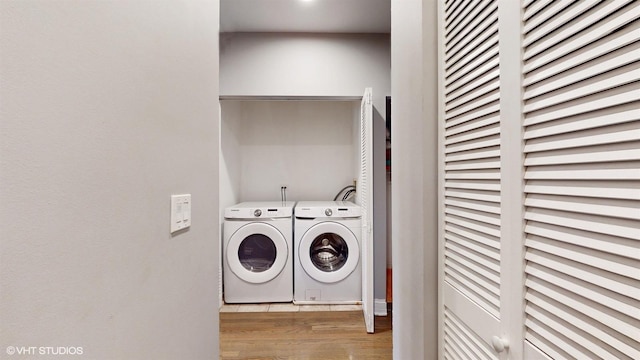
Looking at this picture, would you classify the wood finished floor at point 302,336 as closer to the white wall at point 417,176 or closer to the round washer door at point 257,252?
the round washer door at point 257,252

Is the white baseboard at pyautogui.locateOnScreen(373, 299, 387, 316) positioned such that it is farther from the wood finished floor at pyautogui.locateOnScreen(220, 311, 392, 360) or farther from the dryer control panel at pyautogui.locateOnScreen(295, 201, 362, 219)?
the dryer control panel at pyautogui.locateOnScreen(295, 201, 362, 219)

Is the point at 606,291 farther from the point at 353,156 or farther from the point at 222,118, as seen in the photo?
the point at 353,156

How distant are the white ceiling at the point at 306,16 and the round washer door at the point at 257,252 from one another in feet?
5.74

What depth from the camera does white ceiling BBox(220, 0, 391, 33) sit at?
7.73ft

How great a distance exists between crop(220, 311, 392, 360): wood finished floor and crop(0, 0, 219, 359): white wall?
129cm

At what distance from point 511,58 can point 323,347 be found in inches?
84.8

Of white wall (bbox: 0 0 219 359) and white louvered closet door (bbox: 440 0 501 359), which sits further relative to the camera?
white louvered closet door (bbox: 440 0 501 359)

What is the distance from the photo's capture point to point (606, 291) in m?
0.47

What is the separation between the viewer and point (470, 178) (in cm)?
85

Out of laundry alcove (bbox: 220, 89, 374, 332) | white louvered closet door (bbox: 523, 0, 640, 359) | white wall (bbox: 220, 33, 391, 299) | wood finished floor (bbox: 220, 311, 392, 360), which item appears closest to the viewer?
white louvered closet door (bbox: 523, 0, 640, 359)

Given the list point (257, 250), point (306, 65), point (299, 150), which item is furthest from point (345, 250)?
point (306, 65)

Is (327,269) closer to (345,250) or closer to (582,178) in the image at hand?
(345,250)

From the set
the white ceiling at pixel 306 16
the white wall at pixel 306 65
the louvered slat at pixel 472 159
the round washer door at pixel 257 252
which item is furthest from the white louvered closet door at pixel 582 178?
the round washer door at pixel 257 252

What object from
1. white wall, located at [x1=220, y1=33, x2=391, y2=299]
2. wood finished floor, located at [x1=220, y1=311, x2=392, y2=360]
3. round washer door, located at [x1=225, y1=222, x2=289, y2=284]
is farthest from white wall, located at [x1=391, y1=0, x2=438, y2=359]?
round washer door, located at [x1=225, y1=222, x2=289, y2=284]
